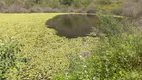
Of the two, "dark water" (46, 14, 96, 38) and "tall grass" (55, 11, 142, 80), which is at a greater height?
"tall grass" (55, 11, 142, 80)

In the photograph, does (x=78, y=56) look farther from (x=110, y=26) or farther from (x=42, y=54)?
(x=42, y=54)

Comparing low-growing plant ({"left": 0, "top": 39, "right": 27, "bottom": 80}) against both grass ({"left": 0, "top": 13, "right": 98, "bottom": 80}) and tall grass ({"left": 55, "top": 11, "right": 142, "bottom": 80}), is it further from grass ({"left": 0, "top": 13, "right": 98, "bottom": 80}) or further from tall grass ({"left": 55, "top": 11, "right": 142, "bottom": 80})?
grass ({"left": 0, "top": 13, "right": 98, "bottom": 80})

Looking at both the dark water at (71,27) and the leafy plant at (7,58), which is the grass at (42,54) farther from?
the dark water at (71,27)

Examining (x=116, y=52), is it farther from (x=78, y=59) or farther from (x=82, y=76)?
(x=82, y=76)

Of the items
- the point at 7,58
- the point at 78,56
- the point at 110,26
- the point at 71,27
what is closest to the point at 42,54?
the point at 110,26

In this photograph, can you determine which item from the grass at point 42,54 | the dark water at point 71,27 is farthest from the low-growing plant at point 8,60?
the dark water at point 71,27

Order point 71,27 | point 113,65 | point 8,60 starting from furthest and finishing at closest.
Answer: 1. point 71,27
2. point 113,65
3. point 8,60

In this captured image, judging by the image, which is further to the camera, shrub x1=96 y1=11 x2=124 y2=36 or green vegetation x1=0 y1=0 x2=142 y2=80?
Result: shrub x1=96 y1=11 x2=124 y2=36

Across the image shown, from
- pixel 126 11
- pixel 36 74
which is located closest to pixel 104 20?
pixel 36 74

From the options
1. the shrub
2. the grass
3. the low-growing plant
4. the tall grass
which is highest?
the low-growing plant

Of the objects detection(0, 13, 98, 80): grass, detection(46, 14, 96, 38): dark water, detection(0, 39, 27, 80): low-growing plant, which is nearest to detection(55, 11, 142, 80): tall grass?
detection(0, 39, 27, 80): low-growing plant

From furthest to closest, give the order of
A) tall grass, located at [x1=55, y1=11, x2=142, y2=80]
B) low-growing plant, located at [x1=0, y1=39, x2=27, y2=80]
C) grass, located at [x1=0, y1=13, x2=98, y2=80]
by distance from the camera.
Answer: grass, located at [x1=0, y1=13, x2=98, y2=80] < tall grass, located at [x1=55, y1=11, x2=142, y2=80] < low-growing plant, located at [x1=0, y1=39, x2=27, y2=80]

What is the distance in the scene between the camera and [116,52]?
589 centimetres

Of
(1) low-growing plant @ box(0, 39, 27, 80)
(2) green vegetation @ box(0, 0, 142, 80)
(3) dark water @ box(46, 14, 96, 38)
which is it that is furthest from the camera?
(3) dark water @ box(46, 14, 96, 38)
